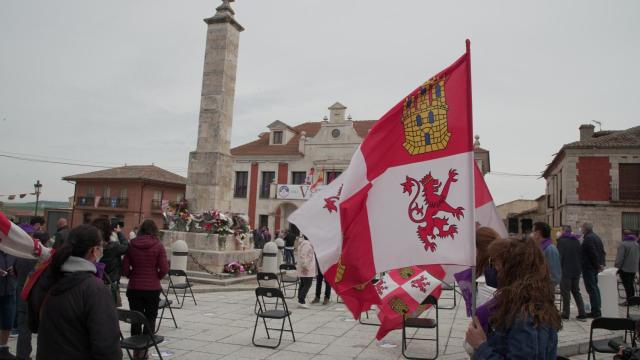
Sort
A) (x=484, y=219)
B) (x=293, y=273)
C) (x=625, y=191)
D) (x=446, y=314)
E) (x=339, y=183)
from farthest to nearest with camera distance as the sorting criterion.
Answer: (x=625, y=191), (x=293, y=273), (x=446, y=314), (x=339, y=183), (x=484, y=219)

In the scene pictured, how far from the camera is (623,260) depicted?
379 inches

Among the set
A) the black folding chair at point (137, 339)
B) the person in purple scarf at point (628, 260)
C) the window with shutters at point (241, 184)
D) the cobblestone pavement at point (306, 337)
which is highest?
the window with shutters at point (241, 184)

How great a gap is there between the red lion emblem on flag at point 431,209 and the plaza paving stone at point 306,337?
280 cm

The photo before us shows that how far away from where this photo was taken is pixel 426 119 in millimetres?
3732

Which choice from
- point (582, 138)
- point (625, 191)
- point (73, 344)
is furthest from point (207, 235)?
point (582, 138)

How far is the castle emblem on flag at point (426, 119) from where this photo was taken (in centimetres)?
364

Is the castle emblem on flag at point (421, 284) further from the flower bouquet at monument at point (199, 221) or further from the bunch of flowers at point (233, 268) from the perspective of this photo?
the flower bouquet at monument at point (199, 221)

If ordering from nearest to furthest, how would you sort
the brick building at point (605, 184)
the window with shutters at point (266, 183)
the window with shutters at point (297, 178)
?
the brick building at point (605, 184) < the window with shutters at point (297, 178) < the window with shutters at point (266, 183)

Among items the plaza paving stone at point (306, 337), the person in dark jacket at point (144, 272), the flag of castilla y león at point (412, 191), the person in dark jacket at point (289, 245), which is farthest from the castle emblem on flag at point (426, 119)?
the person in dark jacket at point (289, 245)

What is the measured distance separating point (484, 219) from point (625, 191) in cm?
2618

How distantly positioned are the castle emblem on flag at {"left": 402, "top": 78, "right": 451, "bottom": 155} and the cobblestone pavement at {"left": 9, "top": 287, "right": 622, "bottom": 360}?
319 cm

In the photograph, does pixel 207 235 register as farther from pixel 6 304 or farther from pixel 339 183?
pixel 339 183

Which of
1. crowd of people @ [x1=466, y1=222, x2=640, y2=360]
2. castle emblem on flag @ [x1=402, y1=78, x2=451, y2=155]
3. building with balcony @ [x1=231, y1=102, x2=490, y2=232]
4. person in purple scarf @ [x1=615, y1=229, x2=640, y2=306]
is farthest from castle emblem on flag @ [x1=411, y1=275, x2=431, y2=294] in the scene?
building with balcony @ [x1=231, y1=102, x2=490, y2=232]

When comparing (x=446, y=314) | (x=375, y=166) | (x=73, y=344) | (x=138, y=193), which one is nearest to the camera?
(x=73, y=344)
